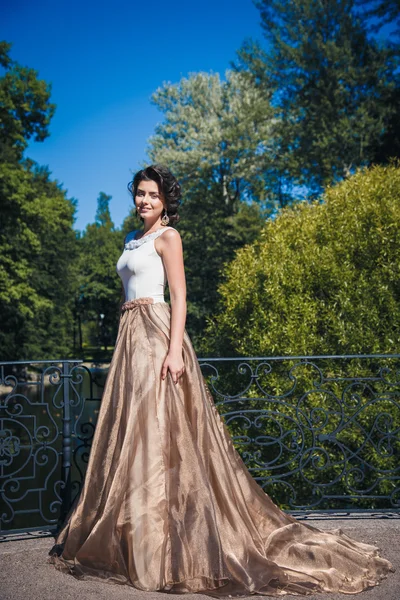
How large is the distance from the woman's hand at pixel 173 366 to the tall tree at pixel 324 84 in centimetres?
1792

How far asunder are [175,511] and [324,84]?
69.0 feet

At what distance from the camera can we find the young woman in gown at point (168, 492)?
284 centimetres

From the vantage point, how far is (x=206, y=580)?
279 centimetres

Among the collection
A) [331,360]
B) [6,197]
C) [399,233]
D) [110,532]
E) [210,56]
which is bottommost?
[110,532]

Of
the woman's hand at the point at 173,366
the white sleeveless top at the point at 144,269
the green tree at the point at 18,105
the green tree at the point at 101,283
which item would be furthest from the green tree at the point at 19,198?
the green tree at the point at 101,283

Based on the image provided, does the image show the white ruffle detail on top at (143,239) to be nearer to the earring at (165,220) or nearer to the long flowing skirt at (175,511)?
the earring at (165,220)

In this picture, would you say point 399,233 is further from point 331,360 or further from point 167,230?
point 167,230

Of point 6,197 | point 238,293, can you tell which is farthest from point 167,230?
point 6,197

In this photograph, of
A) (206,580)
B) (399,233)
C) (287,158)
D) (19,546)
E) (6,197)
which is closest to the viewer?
(206,580)

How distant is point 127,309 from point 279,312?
4536 mm

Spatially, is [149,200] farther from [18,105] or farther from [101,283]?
[101,283]

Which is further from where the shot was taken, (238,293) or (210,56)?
(210,56)

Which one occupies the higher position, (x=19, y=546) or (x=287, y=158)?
(x=287, y=158)

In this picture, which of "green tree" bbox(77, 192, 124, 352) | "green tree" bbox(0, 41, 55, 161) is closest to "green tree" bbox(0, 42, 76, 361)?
"green tree" bbox(0, 41, 55, 161)
